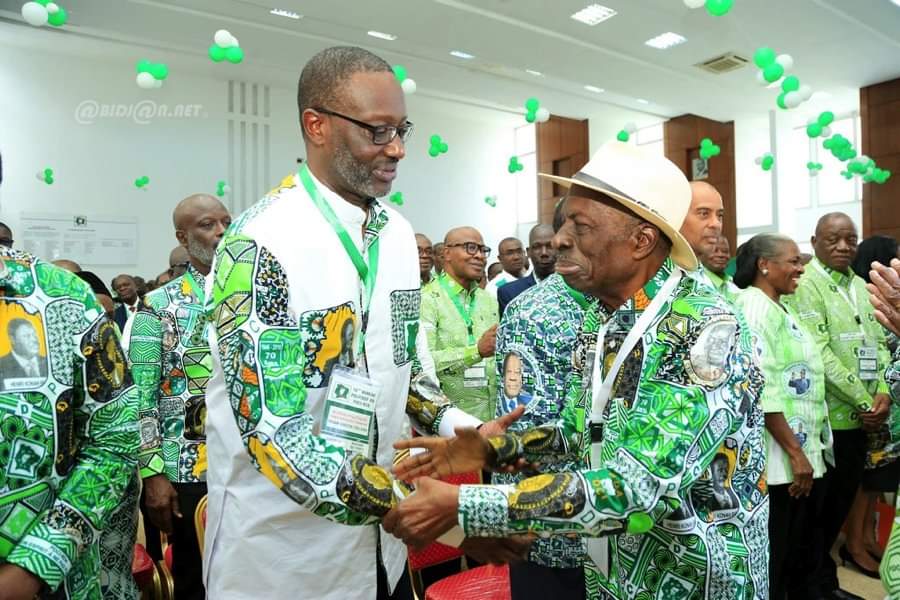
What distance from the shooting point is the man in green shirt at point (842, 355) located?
3.89 m

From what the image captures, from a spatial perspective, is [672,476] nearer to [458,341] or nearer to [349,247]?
[349,247]

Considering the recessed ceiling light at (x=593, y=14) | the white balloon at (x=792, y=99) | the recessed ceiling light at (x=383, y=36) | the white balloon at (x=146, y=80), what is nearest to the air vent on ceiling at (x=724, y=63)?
the white balloon at (x=792, y=99)

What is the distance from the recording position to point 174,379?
266cm

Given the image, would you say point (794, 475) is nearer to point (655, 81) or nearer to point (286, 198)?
point (286, 198)

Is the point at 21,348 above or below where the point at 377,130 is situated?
below

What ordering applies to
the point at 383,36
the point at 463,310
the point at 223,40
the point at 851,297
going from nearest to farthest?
the point at 851,297 < the point at 463,310 < the point at 223,40 < the point at 383,36

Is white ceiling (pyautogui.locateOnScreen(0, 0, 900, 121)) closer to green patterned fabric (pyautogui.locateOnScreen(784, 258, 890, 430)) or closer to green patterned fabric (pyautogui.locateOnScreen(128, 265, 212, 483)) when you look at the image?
green patterned fabric (pyautogui.locateOnScreen(784, 258, 890, 430))

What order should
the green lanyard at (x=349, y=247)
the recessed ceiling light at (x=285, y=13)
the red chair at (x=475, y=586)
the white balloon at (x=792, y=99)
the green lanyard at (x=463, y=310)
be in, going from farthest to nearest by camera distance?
1. the recessed ceiling light at (x=285, y=13)
2. the white balloon at (x=792, y=99)
3. the green lanyard at (x=463, y=310)
4. the red chair at (x=475, y=586)
5. the green lanyard at (x=349, y=247)

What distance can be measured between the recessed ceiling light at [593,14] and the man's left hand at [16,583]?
9.50 meters

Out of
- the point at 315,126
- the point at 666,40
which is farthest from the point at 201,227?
the point at 666,40

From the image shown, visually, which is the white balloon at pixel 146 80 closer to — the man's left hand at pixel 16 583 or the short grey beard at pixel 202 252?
the short grey beard at pixel 202 252

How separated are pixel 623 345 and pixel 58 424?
1.12 meters

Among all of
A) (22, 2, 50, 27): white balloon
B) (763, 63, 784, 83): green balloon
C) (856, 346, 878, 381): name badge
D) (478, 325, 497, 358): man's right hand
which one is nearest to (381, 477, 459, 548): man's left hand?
(478, 325, 497, 358): man's right hand

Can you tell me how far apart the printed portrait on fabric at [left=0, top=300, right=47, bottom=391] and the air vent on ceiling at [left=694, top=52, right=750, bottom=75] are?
37.8ft
